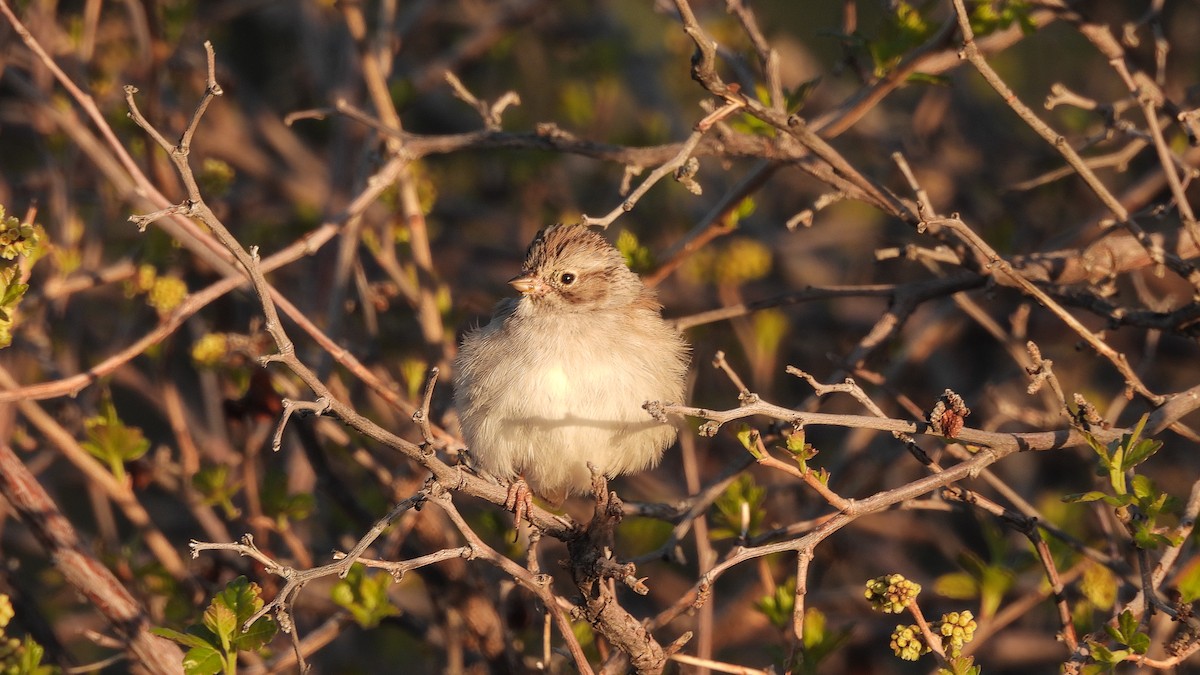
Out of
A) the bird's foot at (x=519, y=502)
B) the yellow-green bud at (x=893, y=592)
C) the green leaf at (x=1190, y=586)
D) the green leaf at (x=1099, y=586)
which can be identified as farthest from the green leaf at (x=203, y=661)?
the green leaf at (x=1099, y=586)

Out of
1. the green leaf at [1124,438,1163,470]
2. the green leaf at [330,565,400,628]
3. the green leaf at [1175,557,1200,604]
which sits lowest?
the green leaf at [330,565,400,628]

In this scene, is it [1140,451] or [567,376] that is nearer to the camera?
[1140,451]

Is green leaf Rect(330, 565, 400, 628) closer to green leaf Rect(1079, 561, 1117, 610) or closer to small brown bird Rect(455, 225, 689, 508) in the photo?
small brown bird Rect(455, 225, 689, 508)

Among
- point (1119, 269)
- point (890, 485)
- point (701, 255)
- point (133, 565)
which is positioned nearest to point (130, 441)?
point (133, 565)

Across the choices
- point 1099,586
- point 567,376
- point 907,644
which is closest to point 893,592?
point 907,644

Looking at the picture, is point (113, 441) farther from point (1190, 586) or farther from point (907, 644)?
point (1190, 586)

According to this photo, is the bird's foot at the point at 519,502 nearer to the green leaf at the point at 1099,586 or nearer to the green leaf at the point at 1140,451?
the green leaf at the point at 1140,451

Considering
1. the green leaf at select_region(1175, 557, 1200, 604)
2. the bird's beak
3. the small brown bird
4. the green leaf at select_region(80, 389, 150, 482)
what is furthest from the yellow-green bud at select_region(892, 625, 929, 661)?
the green leaf at select_region(80, 389, 150, 482)

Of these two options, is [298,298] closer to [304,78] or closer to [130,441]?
[304,78]
